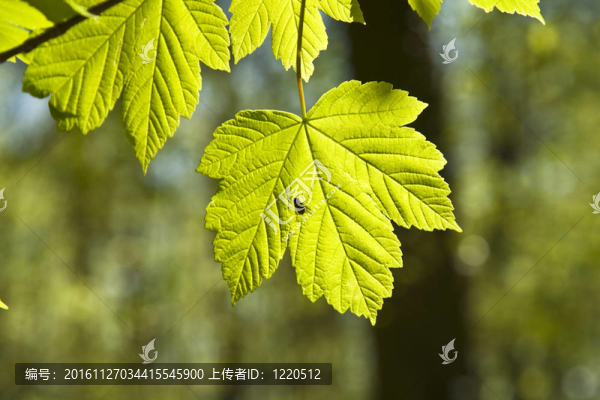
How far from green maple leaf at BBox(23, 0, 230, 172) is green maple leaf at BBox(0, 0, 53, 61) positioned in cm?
7

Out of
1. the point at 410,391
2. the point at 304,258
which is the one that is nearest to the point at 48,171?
the point at 410,391

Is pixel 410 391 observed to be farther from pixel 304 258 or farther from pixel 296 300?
pixel 296 300

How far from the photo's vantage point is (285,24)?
1132 mm

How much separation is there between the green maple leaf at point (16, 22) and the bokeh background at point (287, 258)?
534cm

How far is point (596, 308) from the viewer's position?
12141mm

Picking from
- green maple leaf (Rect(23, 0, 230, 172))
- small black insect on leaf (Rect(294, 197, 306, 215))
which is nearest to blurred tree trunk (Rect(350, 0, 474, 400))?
small black insect on leaf (Rect(294, 197, 306, 215))

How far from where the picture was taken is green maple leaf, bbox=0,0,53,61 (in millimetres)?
791

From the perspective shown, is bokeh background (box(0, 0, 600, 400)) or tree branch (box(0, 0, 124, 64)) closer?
tree branch (box(0, 0, 124, 64))

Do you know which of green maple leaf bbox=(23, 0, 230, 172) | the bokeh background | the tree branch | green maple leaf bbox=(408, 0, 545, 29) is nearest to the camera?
the tree branch

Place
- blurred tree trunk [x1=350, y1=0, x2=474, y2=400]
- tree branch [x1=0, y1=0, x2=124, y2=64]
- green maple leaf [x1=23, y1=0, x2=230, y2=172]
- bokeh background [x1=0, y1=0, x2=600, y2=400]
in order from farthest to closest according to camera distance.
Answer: bokeh background [x1=0, y1=0, x2=600, y2=400], blurred tree trunk [x1=350, y1=0, x2=474, y2=400], green maple leaf [x1=23, y1=0, x2=230, y2=172], tree branch [x1=0, y1=0, x2=124, y2=64]

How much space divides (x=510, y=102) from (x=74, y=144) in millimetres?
15403

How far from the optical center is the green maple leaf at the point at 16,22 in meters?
0.79

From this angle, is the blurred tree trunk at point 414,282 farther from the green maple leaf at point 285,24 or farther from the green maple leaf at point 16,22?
the green maple leaf at point 16,22

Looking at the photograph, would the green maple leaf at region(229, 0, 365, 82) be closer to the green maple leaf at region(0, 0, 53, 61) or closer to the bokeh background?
the green maple leaf at region(0, 0, 53, 61)
